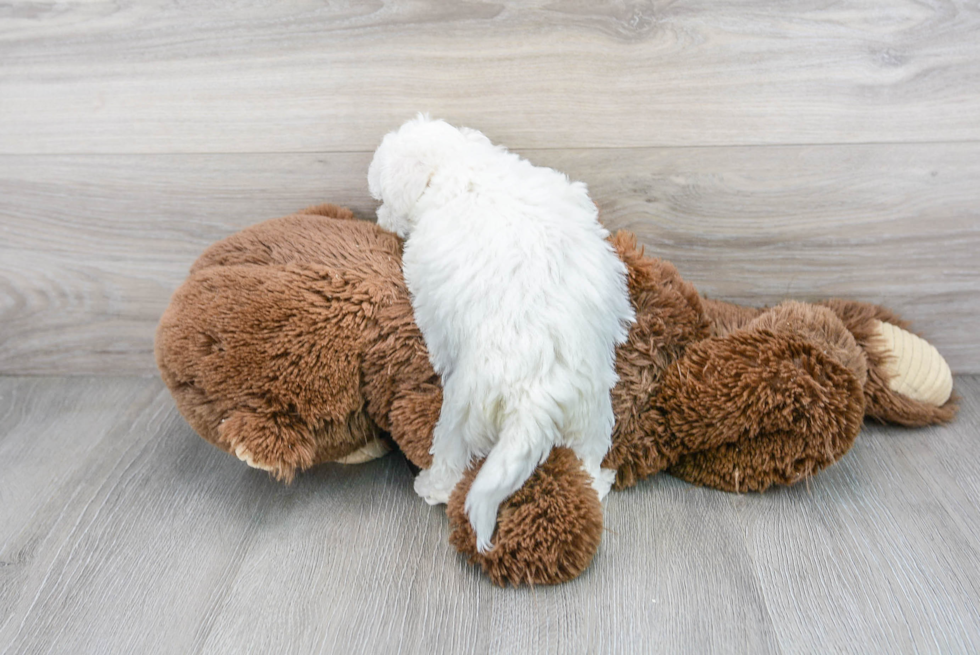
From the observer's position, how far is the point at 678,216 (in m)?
0.93

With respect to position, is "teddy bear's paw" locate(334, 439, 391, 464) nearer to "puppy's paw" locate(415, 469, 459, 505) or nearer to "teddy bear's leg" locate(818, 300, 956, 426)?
"puppy's paw" locate(415, 469, 459, 505)

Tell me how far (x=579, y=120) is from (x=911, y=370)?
1.72 feet

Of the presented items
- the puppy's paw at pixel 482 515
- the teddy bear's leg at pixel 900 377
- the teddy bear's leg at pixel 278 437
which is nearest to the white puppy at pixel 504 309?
the puppy's paw at pixel 482 515

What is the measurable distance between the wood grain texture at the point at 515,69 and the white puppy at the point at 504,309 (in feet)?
0.46

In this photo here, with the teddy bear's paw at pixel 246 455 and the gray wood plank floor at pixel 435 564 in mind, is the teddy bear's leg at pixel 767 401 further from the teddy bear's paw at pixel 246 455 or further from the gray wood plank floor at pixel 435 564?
the teddy bear's paw at pixel 246 455

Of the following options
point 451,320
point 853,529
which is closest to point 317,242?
point 451,320

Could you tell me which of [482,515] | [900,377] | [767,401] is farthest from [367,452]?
[900,377]

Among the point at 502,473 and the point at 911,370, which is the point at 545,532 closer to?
the point at 502,473

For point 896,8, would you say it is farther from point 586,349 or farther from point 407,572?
point 407,572

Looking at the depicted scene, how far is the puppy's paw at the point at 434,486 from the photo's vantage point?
2.51 feet

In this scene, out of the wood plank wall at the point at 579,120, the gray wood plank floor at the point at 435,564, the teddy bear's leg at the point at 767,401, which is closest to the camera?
the gray wood plank floor at the point at 435,564

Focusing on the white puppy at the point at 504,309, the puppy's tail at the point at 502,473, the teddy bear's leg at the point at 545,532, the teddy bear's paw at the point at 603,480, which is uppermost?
the white puppy at the point at 504,309

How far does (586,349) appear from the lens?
703 mm

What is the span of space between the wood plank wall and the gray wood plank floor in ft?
0.90
